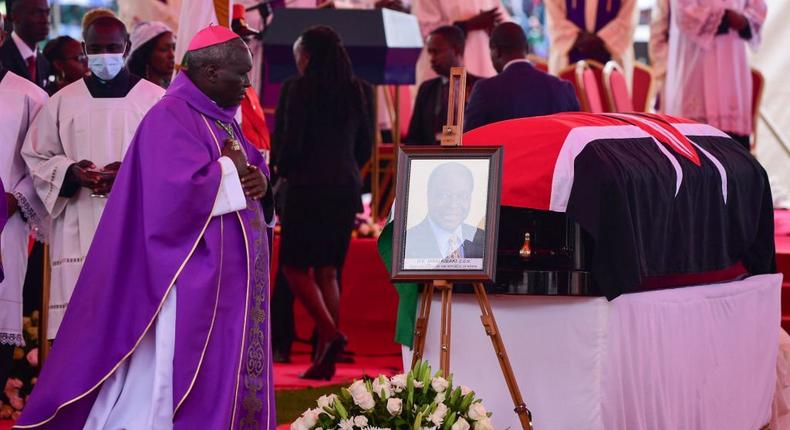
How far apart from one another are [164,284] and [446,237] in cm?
109

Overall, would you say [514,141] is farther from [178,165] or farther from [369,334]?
[369,334]

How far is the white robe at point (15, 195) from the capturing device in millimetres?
6785

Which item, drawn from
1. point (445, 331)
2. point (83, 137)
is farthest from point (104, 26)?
point (445, 331)

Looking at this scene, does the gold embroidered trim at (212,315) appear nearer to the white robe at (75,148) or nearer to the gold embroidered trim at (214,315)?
the gold embroidered trim at (214,315)

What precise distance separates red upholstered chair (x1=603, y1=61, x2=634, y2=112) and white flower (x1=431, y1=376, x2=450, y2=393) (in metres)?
6.76

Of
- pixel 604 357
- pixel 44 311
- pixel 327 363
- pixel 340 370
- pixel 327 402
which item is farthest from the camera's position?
pixel 340 370

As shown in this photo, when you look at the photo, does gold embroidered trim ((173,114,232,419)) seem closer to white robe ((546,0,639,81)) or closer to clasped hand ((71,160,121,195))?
clasped hand ((71,160,121,195))

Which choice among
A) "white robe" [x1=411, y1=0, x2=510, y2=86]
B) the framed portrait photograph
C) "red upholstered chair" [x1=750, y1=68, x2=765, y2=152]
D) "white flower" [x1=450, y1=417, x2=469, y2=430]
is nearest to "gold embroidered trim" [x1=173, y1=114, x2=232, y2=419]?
the framed portrait photograph

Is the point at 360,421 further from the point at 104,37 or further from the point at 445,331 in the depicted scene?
the point at 104,37

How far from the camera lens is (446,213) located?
554 cm

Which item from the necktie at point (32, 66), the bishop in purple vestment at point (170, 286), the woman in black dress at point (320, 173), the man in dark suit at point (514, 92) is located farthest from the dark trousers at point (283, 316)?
the bishop in purple vestment at point (170, 286)

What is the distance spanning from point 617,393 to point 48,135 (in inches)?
112

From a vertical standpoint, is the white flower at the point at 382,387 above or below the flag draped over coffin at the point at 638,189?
below

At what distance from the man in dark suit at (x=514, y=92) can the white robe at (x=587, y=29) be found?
4494 millimetres
